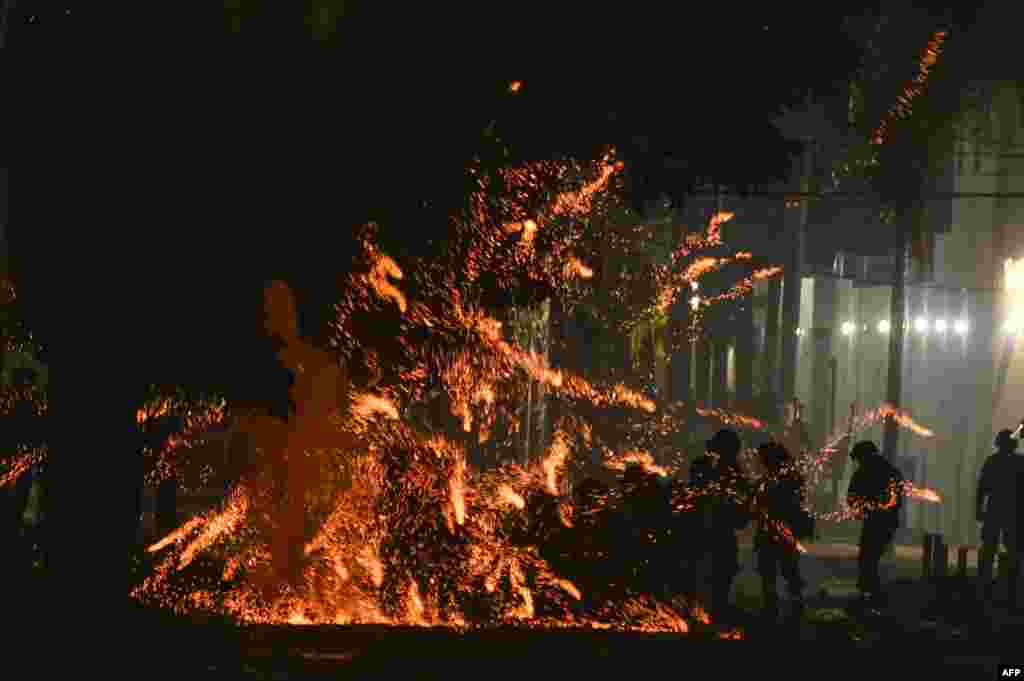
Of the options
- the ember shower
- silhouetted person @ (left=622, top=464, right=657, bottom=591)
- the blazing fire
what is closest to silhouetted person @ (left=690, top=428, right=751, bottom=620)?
the ember shower

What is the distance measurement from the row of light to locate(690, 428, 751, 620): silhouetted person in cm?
3473

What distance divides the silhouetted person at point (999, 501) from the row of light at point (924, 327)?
99.1 ft

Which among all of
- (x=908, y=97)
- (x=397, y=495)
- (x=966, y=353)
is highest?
(x=908, y=97)

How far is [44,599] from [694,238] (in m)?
23.1

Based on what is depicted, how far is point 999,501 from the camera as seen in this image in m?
19.3

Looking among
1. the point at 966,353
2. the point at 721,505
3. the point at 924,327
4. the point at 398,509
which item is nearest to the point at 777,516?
the point at 721,505

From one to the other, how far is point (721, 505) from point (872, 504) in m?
2.30

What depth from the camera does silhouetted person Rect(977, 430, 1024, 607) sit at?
18.8m

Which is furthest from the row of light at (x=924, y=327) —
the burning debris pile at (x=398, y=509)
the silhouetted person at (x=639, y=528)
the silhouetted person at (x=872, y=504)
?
the silhouetted person at (x=639, y=528)

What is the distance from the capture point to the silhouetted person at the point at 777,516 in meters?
15.6

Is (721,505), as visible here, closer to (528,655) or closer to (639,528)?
(639,528)

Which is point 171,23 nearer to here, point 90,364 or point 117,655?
point 90,364

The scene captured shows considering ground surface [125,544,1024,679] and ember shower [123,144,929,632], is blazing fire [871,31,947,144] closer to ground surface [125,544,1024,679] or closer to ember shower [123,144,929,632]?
ember shower [123,144,929,632]

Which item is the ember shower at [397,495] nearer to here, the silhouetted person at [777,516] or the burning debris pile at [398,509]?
the burning debris pile at [398,509]
